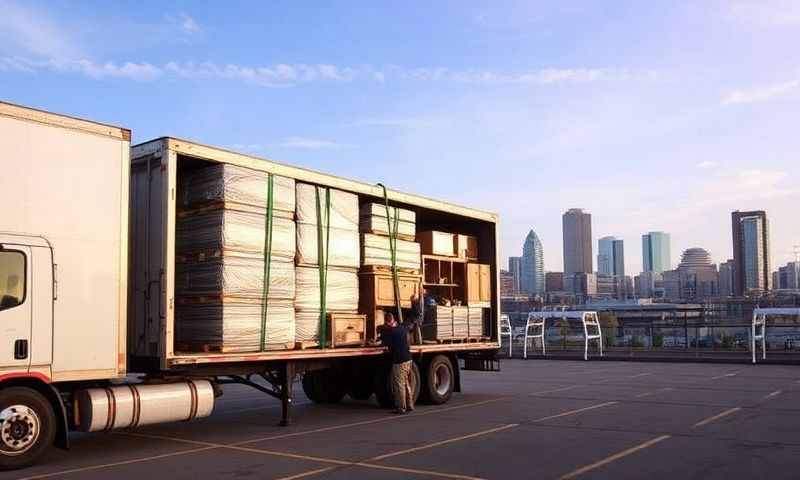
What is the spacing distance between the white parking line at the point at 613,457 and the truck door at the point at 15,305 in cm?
609

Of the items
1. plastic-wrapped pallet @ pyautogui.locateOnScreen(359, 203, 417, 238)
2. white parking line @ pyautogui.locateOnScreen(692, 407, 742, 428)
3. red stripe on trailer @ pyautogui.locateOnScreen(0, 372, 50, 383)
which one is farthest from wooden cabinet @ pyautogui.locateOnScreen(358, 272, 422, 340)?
red stripe on trailer @ pyautogui.locateOnScreen(0, 372, 50, 383)

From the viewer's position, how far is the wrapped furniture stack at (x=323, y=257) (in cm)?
1251

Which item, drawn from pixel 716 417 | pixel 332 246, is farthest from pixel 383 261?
pixel 716 417

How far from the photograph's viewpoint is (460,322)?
16.2 m

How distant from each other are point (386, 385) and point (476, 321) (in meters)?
2.83

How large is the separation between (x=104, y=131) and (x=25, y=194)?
1.30 meters

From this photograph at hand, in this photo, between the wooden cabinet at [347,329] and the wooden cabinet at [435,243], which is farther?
the wooden cabinet at [435,243]

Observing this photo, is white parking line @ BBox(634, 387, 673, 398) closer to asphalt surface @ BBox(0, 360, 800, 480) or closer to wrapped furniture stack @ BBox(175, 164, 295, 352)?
asphalt surface @ BBox(0, 360, 800, 480)

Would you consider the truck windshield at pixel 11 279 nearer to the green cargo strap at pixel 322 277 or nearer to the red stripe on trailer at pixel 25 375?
the red stripe on trailer at pixel 25 375

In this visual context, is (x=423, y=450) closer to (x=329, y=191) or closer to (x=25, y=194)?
(x=329, y=191)

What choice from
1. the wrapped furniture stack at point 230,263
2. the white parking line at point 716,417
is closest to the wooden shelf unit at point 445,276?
the wrapped furniture stack at point 230,263

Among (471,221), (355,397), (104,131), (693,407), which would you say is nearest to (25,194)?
(104,131)

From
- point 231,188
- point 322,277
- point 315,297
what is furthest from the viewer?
point 322,277

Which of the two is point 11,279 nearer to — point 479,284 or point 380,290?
point 380,290
